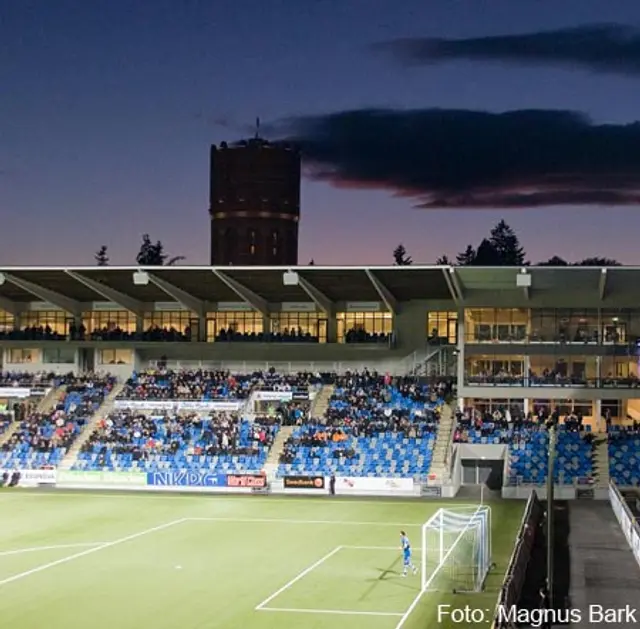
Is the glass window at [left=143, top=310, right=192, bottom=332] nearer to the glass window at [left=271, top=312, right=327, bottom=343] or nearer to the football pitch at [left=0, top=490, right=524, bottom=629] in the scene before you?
the glass window at [left=271, top=312, right=327, bottom=343]

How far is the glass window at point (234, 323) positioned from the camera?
75562 mm

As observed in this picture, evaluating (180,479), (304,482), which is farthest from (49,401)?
(304,482)

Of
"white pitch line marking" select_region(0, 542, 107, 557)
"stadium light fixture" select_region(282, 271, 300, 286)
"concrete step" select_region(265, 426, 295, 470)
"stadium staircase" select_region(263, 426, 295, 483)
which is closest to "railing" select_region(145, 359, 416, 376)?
"concrete step" select_region(265, 426, 295, 470)

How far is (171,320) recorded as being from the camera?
7662 cm

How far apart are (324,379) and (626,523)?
3184 centimetres

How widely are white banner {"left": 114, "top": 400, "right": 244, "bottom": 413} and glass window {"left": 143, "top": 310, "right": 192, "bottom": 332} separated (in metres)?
7.99

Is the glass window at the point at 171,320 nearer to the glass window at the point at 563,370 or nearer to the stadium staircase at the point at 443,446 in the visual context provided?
the stadium staircase at the point at 443,446

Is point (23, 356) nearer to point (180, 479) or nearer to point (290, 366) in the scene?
point (290, 366)

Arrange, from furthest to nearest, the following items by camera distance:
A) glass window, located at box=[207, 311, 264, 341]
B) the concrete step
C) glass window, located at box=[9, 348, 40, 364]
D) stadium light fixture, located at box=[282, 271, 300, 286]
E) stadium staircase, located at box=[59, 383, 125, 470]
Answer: glass window, located at box=[9, 348, 40, 364] → glass window, located at box=[207, 311, 264, 341] → stadium light fixture, located at box=[282, 271, 300, 286] → stadium staircase, located at box=[59, 383, 125, 470] → the concrete step

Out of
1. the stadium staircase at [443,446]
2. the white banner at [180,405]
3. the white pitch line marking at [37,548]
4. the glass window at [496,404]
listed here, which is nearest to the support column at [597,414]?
the glass window at [496,404]

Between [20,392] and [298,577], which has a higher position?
[20,392]

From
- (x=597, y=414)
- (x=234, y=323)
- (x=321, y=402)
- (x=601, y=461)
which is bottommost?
(x=601, y=461)

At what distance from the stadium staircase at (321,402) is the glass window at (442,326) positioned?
24.3 feet

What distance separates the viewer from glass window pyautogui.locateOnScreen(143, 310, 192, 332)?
76.5m
